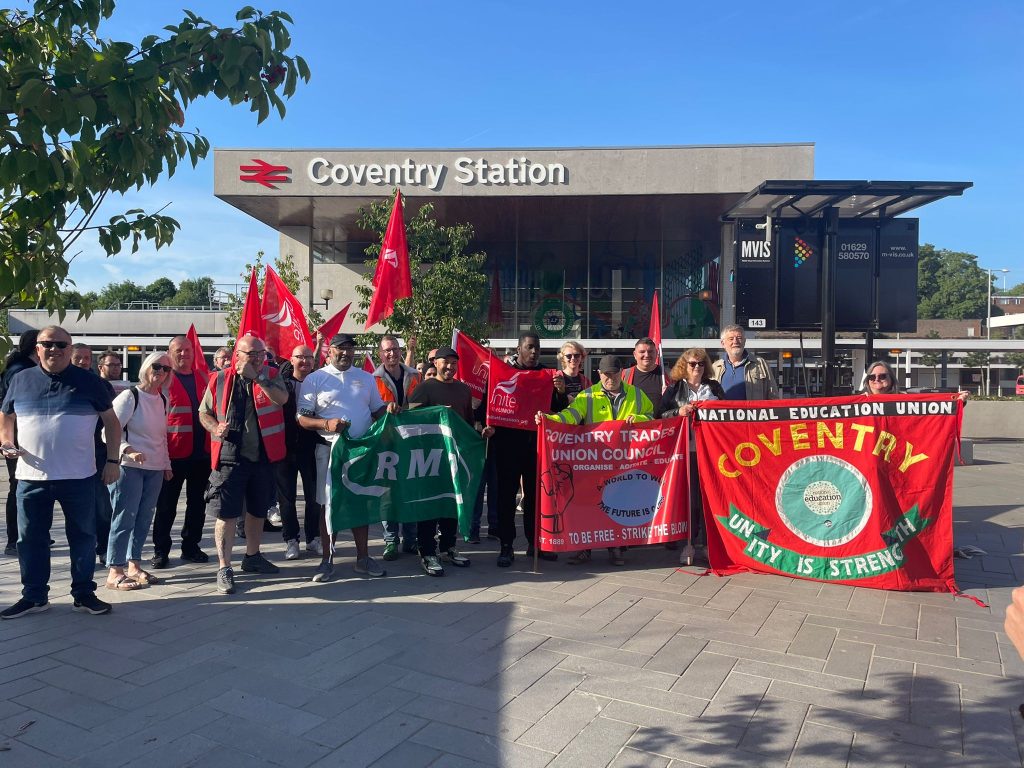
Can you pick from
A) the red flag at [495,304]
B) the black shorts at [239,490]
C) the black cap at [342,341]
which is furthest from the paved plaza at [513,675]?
the red flag at [495,304]

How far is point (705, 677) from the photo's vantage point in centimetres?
412

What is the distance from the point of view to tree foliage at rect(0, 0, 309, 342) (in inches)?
122

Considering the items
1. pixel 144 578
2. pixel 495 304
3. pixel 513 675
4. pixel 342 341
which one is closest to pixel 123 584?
pixel 144 578

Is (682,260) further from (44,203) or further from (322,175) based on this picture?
(44,203)

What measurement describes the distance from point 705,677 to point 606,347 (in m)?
19.0

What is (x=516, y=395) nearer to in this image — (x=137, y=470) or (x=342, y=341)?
(x=342, y=341)

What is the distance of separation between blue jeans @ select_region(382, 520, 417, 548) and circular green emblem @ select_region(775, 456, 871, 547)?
10.8 ft

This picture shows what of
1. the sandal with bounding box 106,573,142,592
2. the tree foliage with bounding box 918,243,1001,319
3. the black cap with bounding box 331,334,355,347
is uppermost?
the tree foliage with bounding box 918,243,1001,319

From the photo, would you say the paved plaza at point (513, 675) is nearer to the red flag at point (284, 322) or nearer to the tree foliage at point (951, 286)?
the red flag at point (284, 322)

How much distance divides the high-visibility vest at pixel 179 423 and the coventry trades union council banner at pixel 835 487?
14.8 feet

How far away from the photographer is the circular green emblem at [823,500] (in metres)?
5.88

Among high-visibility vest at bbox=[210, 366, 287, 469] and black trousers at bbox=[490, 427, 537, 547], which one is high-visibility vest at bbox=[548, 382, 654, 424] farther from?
high-visibility vest at bbox=[210, 366, 287, 469]

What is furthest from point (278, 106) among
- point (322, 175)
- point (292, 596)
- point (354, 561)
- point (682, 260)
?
point (682, 260)

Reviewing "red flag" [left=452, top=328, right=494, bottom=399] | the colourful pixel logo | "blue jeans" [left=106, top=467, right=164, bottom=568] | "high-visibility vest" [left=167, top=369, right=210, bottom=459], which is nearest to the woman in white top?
"blue jeans" [left=106, top=467, right=164, bottom=568]
